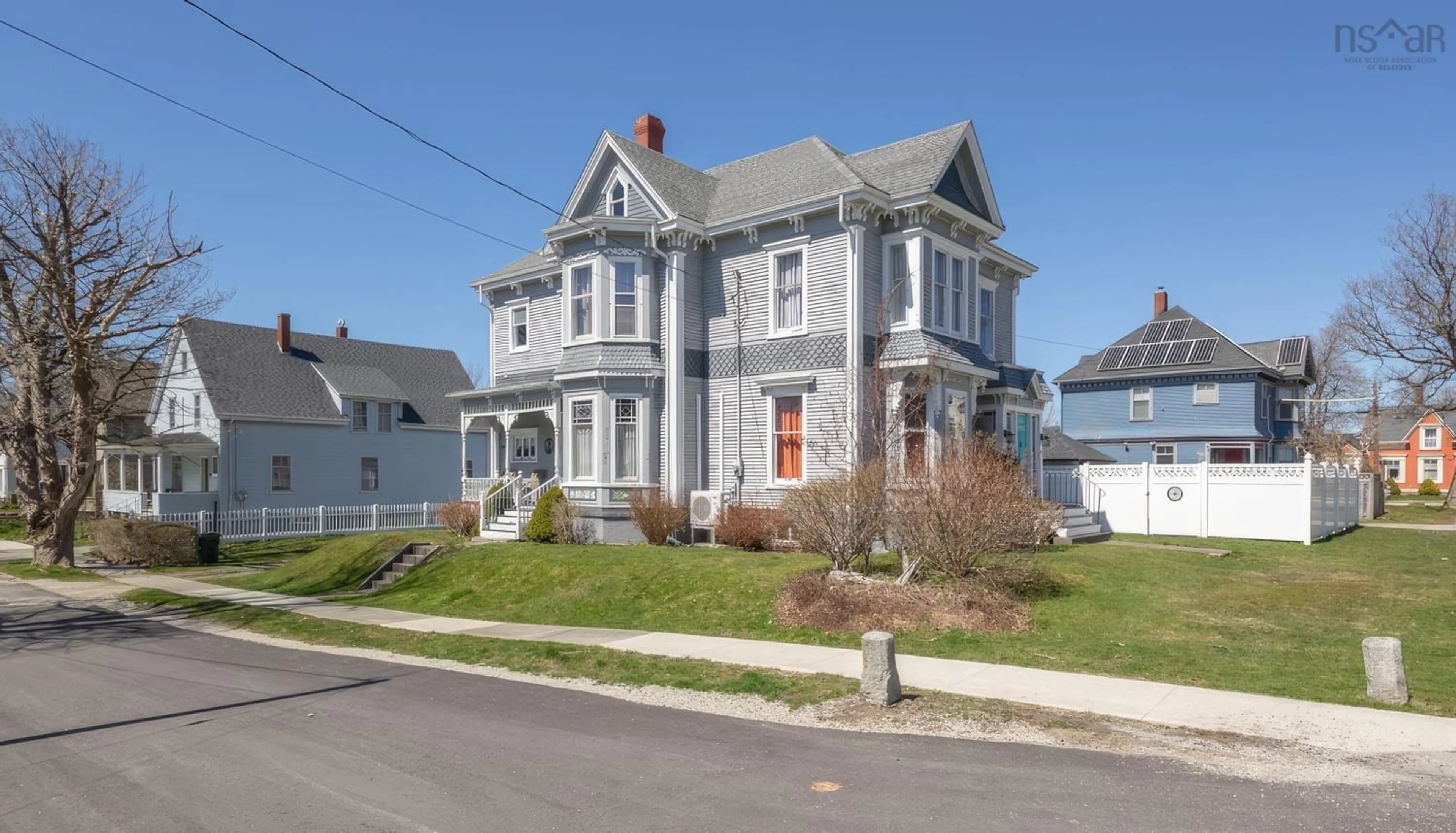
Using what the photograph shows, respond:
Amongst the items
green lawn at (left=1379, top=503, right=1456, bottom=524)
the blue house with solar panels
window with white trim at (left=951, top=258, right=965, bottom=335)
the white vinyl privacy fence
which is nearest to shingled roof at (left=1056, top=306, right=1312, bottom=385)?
the blue house with solar panels

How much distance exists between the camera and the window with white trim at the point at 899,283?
20.5m

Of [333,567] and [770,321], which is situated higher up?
[770,321]

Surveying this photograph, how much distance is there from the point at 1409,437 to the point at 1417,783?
8460 centimetres

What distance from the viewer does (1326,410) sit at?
179 ft

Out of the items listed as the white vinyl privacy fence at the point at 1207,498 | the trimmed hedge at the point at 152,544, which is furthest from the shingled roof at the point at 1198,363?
the trimmed hedge at the point at 152,544

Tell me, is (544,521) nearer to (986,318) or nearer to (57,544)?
(986,318)

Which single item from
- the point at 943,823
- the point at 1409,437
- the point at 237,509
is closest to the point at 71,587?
the point at 237,509

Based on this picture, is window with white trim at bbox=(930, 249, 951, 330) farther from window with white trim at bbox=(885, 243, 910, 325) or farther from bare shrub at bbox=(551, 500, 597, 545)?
bare shrub at bbox=(551, 500, 597, 545)

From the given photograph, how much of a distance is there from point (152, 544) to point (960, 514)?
77.1 feet

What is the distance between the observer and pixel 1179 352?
142 feet

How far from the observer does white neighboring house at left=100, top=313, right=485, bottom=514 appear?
1441 inches

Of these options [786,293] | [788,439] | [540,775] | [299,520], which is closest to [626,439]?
[788,439]

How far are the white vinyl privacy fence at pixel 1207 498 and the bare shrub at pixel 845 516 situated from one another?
36.6 feet

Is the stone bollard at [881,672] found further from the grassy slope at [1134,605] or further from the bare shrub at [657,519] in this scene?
the bare shrub at [657,519]
